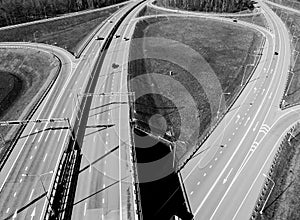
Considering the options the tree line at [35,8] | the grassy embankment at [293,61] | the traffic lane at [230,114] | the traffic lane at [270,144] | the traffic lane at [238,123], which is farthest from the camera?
the tree line at [35,8]

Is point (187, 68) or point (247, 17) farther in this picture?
point (247, 17)

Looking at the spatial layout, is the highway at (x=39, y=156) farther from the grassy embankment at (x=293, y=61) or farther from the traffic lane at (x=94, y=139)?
the grassy embankment at (x=293, y=61)

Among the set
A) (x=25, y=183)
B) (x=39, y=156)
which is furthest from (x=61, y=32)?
(x=25, y=183)

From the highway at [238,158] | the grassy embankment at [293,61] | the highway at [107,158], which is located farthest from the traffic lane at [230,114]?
the highway at [107,158]

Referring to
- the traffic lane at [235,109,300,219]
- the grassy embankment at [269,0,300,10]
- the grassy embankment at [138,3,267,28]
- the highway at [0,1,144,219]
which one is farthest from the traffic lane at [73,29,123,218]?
the grassy embankment at [269,0,300,10]

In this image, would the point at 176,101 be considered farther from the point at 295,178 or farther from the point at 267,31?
the point at 267,31

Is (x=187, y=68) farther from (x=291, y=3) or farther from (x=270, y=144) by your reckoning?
(x=291, y=3)
